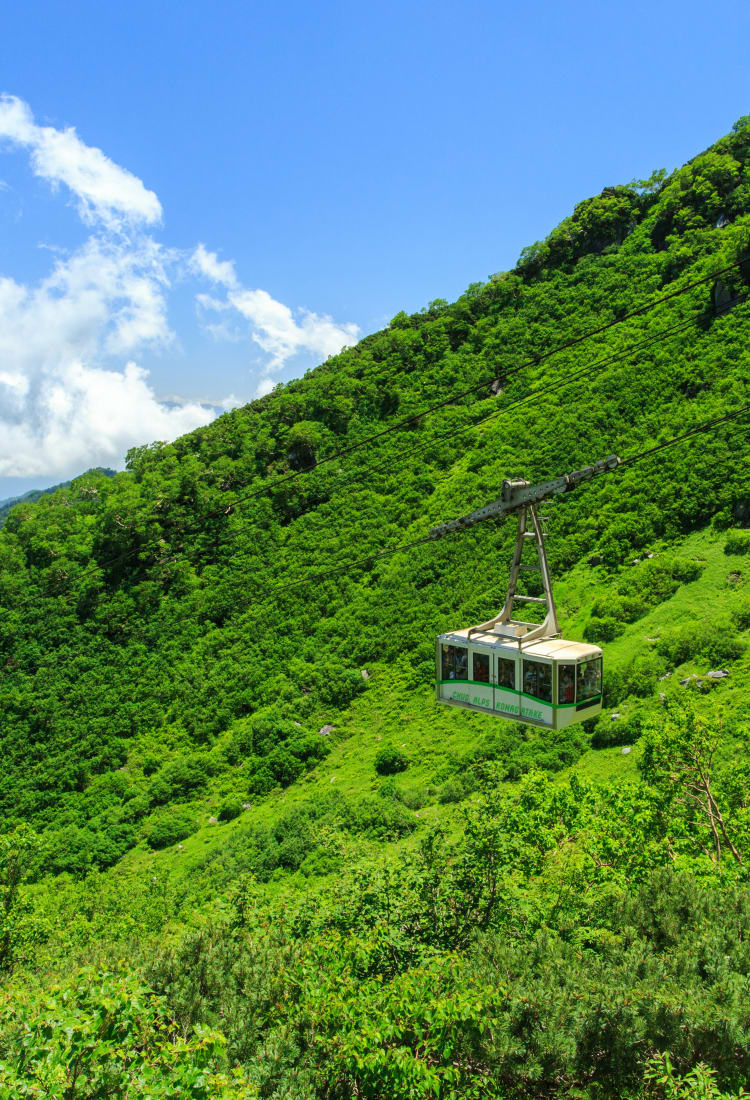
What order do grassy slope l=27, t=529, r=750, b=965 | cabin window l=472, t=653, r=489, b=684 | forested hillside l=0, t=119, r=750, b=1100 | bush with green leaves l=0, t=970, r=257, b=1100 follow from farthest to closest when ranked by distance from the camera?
grassy slope l=27, t=529, r=750, b=965, cabin window l=472, t=653, r=489, b=684, forested hillside l=0, t=119, r=750, b=1100, bush with green leaves l=0, t=970, r=257, b=1100

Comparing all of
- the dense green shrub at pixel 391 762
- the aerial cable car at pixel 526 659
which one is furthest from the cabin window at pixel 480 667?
the dense green shrub at pixel 391 762

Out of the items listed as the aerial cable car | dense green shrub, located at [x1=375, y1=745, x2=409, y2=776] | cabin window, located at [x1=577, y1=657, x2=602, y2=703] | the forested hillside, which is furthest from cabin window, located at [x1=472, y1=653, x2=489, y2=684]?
dense green shrub, located at [x1=375, y1=745, x2=409, y2=776]

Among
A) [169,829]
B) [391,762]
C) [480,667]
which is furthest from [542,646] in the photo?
[169,829]

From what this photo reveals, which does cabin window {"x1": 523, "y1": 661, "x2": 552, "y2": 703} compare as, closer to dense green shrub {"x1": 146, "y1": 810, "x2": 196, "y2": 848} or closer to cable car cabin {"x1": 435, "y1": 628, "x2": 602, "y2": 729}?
cable car cabin {"x1": 435, "y1": 628, "x2": 602, "y2": 729}

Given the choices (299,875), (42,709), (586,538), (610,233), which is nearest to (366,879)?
(299,875)

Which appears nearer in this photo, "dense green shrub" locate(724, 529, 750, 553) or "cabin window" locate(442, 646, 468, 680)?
"cabin window" locate(442, 646, 468, 680)

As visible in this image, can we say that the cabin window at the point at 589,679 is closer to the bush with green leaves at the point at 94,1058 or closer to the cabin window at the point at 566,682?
the cabin window at the point at 566,682

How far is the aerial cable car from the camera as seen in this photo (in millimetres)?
13188

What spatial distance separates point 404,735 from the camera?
38594 mm

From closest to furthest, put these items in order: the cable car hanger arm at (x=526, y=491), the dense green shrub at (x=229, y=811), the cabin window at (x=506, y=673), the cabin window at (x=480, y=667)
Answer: the cable car hanger arm at (x=526, y=491) → the cabin window at (x=506, y=673) → the cabin window at (x=480, y=667) → the dense green shrub at (x=229, y=811)

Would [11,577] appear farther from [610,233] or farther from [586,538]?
[610,233]

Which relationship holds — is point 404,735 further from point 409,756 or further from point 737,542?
point 737,542

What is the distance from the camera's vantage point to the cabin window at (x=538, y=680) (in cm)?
1327

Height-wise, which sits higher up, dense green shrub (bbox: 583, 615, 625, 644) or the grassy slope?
dense green shrub (bbox: 583, 615, 625, 644)
